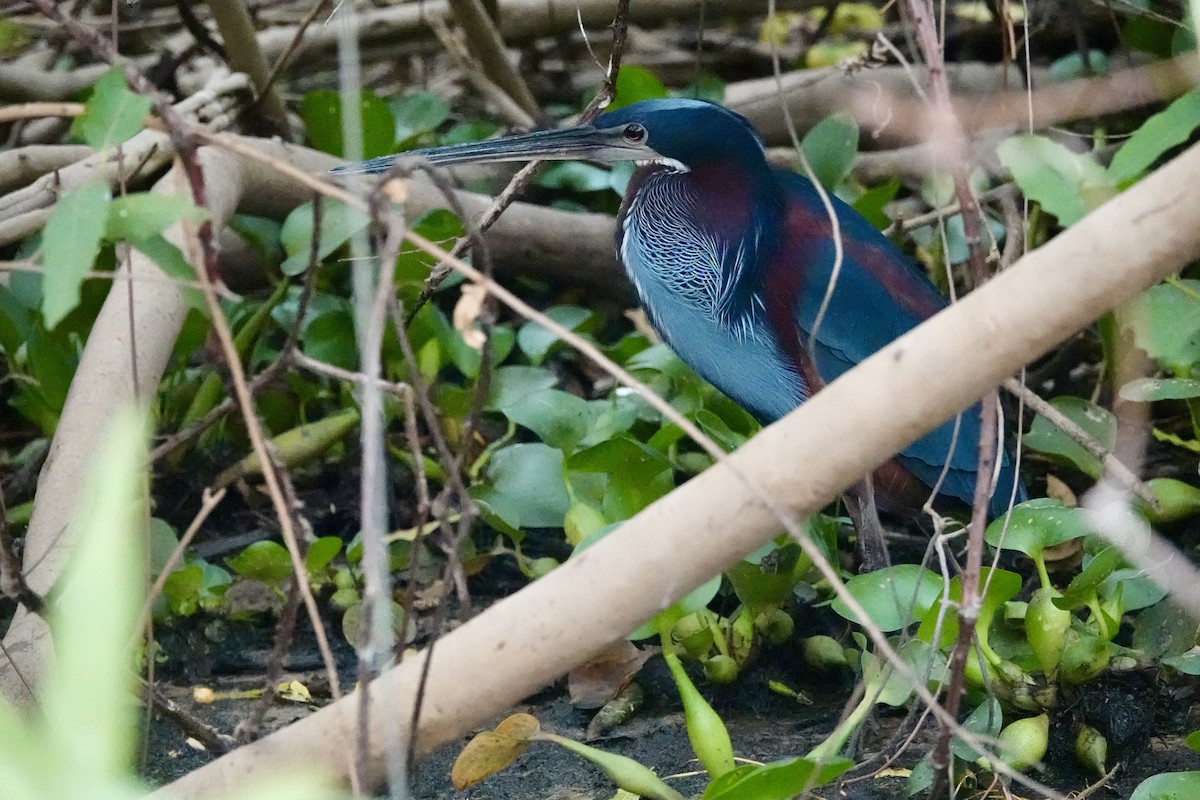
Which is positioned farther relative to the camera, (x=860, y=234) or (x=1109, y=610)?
(x=860, y=234)

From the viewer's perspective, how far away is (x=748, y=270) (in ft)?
7.18

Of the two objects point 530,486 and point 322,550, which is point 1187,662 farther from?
point 322,550

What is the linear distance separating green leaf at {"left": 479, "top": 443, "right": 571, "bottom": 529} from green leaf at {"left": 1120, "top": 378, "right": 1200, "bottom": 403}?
37.4 inches

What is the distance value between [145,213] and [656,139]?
132cm

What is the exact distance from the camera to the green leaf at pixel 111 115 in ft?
3.41

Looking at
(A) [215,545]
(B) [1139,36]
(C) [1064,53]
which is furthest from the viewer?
(C) [1064,53]

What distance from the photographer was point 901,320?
2.24m

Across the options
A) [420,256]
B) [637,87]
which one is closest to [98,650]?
[420,256]

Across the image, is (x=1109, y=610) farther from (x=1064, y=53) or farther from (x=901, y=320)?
(x=1064, y=53)

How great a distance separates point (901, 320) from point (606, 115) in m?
0.66

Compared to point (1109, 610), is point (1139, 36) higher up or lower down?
higher up

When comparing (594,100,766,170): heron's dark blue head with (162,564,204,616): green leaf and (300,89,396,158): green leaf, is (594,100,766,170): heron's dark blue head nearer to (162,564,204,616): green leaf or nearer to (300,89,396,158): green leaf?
(300,89,396,158): green leaf

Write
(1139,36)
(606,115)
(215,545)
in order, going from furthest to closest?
(1139,36) → (215,545) → (606,115)

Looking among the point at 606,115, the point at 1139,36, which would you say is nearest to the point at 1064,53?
the point at 1139,36
